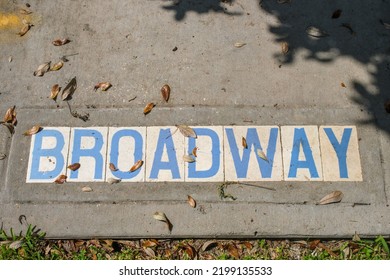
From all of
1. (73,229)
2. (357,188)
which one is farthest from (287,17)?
(73,229)

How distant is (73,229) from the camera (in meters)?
4.01

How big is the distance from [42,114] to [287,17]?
110 inches

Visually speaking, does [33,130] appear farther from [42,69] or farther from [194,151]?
[194,151]

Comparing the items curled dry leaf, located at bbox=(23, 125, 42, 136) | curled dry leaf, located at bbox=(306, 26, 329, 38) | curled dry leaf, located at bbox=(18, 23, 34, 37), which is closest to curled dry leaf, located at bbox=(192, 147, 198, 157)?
curled dry leaf, located at bbox=(23, 125, 42, 136)

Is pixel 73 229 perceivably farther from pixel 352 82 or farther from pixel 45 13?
pixel 352 82

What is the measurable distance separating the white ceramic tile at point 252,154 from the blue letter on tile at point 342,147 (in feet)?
1.65

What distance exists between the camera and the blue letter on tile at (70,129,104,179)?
13.8 feet

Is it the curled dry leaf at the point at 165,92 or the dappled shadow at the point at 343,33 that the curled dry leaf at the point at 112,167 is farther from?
the dappled shadow at the point at 343,33

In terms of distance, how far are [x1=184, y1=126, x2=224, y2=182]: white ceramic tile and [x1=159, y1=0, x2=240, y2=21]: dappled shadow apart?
1428 mm

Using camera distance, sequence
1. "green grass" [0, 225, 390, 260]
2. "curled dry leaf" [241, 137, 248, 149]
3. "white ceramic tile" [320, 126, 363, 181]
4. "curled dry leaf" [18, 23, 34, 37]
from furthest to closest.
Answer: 1. "curled dry leaf" [18, 23, 34, 37]
2. "curled dry leaf" [241, 137, 248, 149]
3. "white ceramic tile" [320, 126, 363, 181]
4. "green grass" [0, 225, 390, 260]

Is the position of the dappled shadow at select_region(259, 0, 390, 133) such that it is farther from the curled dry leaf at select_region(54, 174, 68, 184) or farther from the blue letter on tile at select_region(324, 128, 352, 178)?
the curled dry leaf at select_region(54, 174, 68, 184)

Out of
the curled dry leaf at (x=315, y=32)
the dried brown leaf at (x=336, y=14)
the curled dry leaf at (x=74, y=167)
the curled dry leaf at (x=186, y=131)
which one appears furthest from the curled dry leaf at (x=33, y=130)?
the dried brown leaf at (x=336, y=14)

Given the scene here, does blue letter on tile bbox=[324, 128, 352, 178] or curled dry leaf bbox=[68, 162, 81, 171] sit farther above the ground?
blue letter on tile bbox=[324, 128, 352, 178]

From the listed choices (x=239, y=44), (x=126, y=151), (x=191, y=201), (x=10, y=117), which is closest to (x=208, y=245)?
(x=191, y=201)
